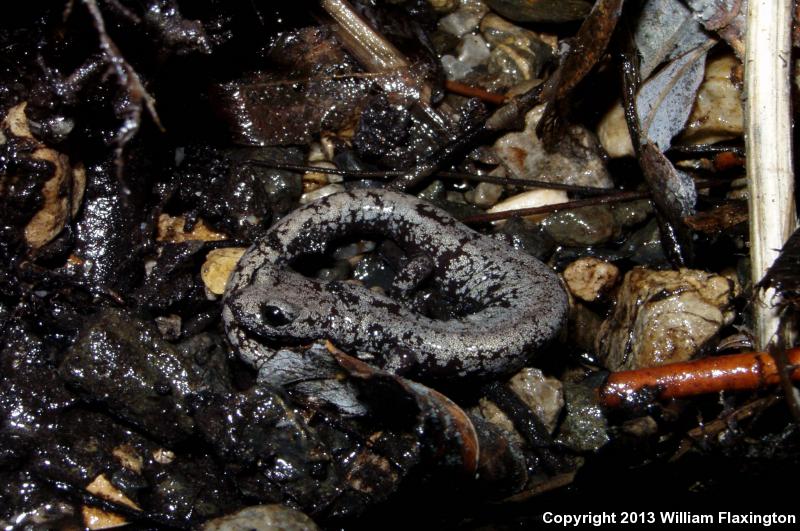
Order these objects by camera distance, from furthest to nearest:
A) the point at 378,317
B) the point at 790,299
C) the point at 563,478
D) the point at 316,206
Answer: the point at 316,206 → the point at 378,317 → the point at 563,478 → the point at 790,299

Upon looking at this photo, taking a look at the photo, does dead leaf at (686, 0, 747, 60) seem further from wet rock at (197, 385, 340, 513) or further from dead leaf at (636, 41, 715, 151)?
wet rock at (197, 385, 340, 513)

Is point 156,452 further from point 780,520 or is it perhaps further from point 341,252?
point 780,520

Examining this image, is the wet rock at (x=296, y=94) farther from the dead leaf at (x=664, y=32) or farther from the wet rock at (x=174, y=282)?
the dead leaf at (x=664, y=32)

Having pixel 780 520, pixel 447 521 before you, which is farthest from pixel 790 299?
pixel 447 521

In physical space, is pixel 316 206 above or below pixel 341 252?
above

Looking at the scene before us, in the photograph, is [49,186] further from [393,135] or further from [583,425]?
[583,425]

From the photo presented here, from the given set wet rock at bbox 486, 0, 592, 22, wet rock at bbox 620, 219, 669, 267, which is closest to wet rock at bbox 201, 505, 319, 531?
wet rock at bbox 620, 219, 669, 267

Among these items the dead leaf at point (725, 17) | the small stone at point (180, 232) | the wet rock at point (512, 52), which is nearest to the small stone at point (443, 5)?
the wet rock at point (512, 52)

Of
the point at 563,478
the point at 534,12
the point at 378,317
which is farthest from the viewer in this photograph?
the point at 534,12
